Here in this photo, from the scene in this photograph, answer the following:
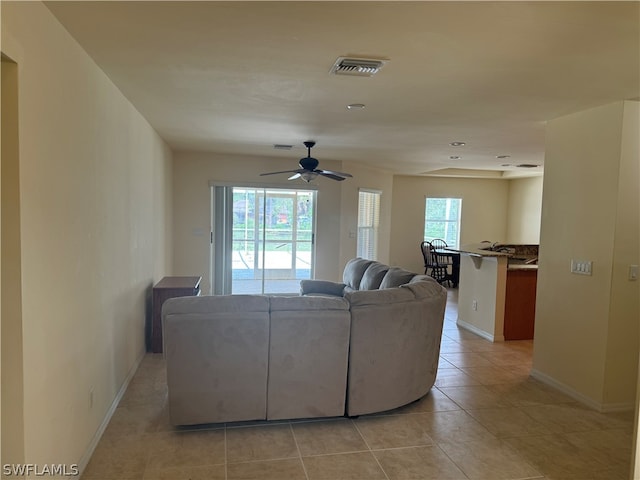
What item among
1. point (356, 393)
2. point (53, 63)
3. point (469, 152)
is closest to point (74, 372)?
point (53, 63)

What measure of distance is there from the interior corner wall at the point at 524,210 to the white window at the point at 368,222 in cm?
356

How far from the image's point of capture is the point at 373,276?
15.4 feet

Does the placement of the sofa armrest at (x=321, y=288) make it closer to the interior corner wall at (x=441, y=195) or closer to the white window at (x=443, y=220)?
the interior corner wall at (x=441, y=195)

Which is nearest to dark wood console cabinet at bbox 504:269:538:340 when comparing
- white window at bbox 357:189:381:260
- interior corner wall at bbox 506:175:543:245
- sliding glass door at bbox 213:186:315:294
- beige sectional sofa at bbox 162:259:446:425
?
beige sectional sofa at bbox 162:259:446:425

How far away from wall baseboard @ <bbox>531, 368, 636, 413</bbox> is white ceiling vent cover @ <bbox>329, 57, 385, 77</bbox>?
309 cm

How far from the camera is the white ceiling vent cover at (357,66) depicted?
A: 2473mm

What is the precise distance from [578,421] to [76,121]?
3.94m

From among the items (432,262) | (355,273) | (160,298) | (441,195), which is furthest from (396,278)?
(441,195)

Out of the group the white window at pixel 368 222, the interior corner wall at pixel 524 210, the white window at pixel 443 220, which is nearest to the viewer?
the white window at pixel 368 222

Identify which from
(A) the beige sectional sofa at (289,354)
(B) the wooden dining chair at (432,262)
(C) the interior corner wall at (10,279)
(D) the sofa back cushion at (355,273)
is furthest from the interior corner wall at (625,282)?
(B) the wooden dining chair at (432,262)

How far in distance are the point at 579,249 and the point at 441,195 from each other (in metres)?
6.24

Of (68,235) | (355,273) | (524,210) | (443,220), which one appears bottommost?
(355,273)

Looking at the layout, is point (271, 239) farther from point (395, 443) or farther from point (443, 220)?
point (395, 443)

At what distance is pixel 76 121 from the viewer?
2312mm
